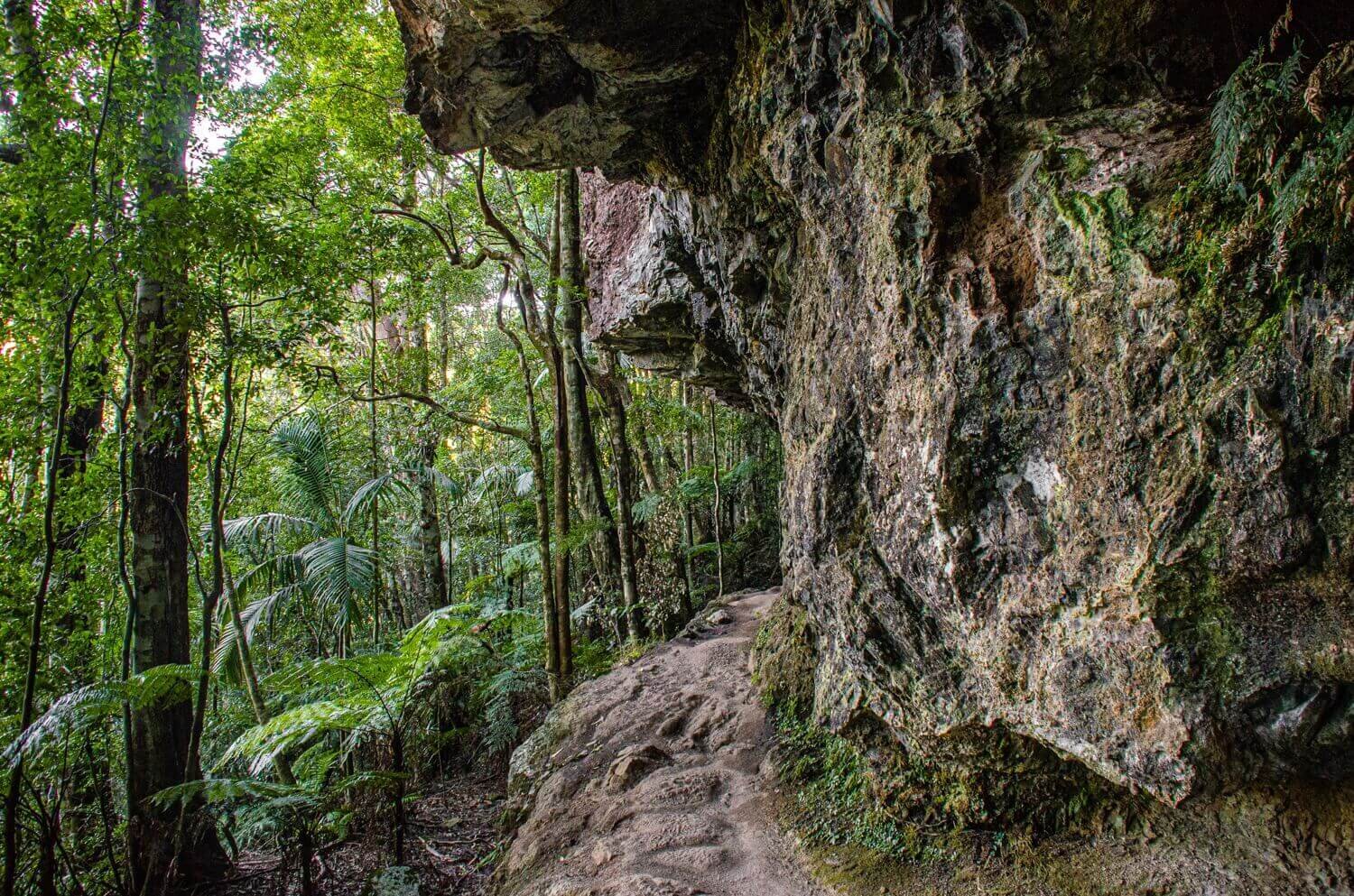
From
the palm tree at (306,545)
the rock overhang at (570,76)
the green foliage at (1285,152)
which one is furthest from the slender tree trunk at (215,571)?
the green foliage at (1285,152)

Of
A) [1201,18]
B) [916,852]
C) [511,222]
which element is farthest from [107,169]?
[511,222]

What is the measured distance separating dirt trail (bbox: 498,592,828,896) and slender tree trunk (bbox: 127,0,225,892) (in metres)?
2.38

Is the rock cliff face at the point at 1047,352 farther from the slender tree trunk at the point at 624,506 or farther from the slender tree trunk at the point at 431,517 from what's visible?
the slender tree trunk at the point at 431,517

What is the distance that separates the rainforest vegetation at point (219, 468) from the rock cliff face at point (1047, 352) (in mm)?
2033

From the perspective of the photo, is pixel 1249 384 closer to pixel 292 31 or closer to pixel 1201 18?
pixel 1201 18

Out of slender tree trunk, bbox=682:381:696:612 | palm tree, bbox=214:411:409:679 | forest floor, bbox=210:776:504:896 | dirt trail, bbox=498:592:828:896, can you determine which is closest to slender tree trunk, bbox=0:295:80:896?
forest floor, bbox=210:776:504:896

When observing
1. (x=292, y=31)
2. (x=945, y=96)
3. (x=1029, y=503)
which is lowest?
(x=1029, y=503)

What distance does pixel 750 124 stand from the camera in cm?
475

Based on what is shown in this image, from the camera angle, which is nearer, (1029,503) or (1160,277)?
(1160,277)

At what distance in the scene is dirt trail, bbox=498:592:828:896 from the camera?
12.4 feet

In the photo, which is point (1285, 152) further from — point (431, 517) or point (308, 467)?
point (431, 517)

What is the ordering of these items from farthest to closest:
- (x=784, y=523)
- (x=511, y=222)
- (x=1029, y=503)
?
1. (x=511, y=222)
2. (x=784, y=523)
3. (x=1029, y=503)

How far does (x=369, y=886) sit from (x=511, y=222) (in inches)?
429

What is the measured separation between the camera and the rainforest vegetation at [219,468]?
4.13 m
